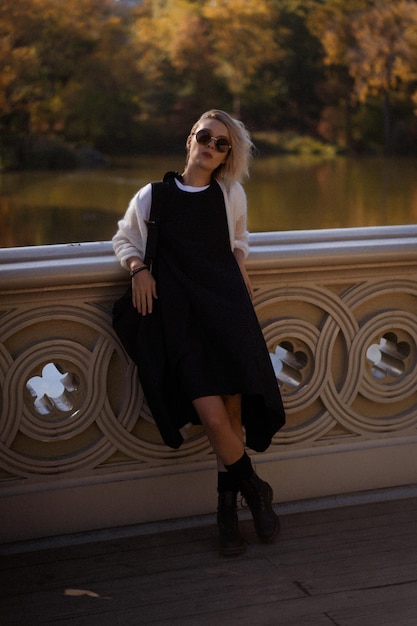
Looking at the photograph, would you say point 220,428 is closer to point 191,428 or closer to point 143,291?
point 191,428

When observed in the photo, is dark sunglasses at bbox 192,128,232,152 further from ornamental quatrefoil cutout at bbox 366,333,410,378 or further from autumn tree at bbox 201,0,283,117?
autumn tree at bbox 201,0,283,117

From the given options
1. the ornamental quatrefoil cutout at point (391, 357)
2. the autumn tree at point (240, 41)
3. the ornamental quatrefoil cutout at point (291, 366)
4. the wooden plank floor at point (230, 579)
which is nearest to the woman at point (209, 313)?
the wooden plank floor at point (230, 579)

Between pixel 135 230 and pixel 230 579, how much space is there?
0.94 metres

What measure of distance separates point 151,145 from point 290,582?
13.2 m

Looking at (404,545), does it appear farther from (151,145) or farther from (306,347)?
(151,145)

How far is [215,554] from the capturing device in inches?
93.7

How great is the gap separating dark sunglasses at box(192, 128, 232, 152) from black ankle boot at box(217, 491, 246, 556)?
3.06 ft

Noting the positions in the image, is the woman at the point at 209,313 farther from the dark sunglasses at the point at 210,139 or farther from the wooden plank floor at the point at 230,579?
the wooden plank floor at the point at 230,579

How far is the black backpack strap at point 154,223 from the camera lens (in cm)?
235

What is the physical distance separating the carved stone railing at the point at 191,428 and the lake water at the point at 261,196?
1028 cm

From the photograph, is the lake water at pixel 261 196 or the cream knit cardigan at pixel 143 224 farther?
the lake water at pixel 261 196

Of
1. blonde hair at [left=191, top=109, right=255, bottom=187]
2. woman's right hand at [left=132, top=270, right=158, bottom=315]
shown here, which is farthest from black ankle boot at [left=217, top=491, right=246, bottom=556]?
blonde hair at [left=191, top=109, right=255, bottom=187]

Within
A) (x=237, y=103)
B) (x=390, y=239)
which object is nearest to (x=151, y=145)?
(x=237, y=103)

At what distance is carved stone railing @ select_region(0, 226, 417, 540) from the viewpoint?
2.42 m
